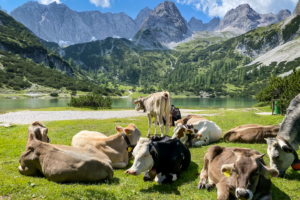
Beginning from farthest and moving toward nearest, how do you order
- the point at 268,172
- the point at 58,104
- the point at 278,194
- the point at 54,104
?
the point at 58,104 < the point at 54,104 < the point at 278,194 < the point at 268,172

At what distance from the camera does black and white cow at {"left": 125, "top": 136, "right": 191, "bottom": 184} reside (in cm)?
576

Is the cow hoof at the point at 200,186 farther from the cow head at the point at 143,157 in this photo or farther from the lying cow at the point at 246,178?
the cow head at the point at 143,157

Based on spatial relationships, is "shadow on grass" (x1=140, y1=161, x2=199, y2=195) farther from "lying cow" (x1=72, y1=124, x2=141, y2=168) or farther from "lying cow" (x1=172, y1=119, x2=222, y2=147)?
"lying cow" (x1=172, y1=119, x2=222, y2=147)

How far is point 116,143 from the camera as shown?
8422 millimetres

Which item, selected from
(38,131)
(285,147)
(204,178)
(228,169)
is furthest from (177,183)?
(38,131)

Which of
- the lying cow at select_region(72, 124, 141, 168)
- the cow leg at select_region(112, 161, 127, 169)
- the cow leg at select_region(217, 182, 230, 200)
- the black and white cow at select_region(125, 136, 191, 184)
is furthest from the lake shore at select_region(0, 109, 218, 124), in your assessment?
the cow leg at select_region(217, 182, 230, 200)

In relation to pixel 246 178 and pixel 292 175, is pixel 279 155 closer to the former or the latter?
pixel 292 175

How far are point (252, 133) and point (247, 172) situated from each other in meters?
7.72

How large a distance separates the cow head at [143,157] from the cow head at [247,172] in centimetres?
220

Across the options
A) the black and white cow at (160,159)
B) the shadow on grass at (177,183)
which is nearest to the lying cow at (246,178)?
the shadow on grass at (177,183)

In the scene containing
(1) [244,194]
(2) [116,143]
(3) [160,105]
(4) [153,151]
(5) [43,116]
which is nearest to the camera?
(1) [244,194]

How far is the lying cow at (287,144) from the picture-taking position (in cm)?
581

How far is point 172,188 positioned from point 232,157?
7.00 feet

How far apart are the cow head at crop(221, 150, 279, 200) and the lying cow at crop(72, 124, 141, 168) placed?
15.1 feet
